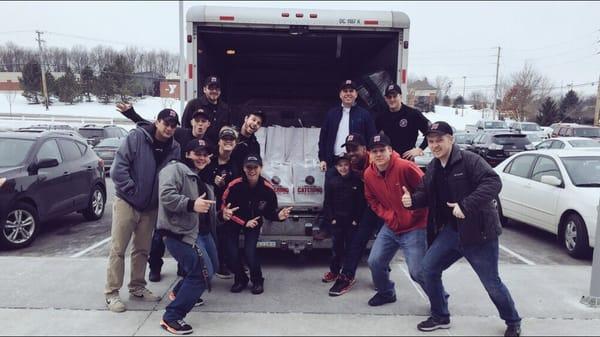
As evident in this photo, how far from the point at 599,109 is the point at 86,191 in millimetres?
21499

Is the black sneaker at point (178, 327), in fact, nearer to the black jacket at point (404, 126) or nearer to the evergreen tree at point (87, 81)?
A: the black jacket at point (404, 126)

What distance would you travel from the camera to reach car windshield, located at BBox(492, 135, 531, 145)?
59.1 feet

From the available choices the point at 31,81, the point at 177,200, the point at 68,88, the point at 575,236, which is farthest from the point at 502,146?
the point at 31,81

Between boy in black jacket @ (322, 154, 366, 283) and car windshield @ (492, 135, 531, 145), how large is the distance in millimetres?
14711

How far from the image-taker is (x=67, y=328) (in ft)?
13.6

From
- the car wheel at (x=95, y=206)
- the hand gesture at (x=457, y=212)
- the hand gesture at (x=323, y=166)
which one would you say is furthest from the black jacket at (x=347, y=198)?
the car wheel at (x=95, y=206)

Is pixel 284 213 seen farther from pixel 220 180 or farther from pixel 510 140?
pixel 510 140

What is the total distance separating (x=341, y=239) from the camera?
5.21 meters

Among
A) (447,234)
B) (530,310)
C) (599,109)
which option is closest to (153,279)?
(447,234)

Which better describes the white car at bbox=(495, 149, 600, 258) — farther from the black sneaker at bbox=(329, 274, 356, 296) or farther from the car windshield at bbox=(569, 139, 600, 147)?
the car windshield at bbox=(569, 139, 600, 147)

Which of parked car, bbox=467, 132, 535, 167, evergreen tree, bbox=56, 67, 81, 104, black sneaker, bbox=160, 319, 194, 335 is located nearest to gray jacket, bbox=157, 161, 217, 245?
black sneaker, bbox=160, 319, 194, 335

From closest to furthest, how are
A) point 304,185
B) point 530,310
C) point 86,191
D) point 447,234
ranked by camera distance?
point 447,234, point 530,310, point 304,185, point 86,191

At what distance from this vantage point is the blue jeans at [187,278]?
394cm

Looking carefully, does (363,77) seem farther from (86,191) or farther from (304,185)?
(86,191)
